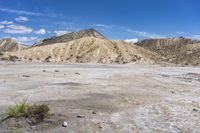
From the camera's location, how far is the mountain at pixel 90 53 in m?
87.8

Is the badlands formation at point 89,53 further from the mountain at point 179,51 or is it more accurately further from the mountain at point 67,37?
the mountain at point 67,37

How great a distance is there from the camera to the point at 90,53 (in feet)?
298

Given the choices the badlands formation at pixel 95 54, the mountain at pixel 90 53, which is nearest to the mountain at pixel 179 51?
the badlands formation at pixel 95 54

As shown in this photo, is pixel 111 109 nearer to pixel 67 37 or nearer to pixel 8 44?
pixel 67 37

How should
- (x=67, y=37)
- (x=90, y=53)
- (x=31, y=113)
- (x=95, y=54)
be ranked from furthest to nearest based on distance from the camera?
1. (x=67, y=37)
2. (x=90, y=53)
3. (x=95, y=54)
4. (x=31, y=113)

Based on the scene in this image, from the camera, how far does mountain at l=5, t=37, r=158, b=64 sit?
87750 mm

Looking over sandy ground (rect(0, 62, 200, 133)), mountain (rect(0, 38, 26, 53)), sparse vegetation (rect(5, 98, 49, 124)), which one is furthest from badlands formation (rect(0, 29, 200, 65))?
sparse vegetation (rect(5, 98, 49, 124))

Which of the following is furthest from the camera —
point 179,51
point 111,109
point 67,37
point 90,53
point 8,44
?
point 8,44

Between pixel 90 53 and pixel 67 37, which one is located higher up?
pixel 67 37

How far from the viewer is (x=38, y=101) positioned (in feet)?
55.1

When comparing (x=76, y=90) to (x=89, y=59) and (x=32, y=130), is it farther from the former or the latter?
(x=89, y=59)

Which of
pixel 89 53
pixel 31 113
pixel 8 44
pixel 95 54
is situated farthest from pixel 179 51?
pixel 31 113

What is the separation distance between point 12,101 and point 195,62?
254ft

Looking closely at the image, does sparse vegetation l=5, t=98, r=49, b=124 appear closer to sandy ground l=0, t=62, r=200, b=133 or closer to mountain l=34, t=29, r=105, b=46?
sandy ground l=0, t=62, r=200, b=133
